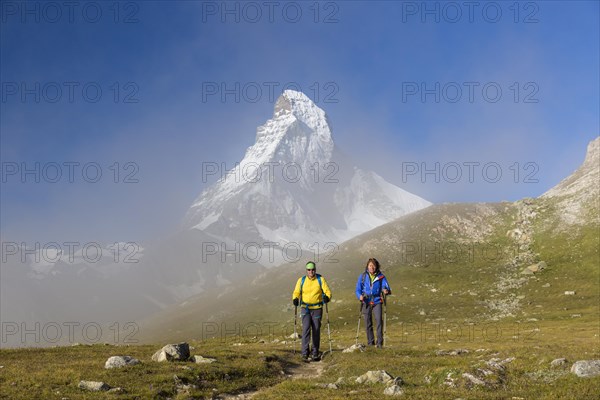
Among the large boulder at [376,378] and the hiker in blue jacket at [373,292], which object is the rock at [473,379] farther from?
the hiker in blue jacket at [373,292]

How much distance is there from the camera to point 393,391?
609 inches

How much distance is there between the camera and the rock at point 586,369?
16.2 metres

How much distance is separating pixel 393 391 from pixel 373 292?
1225 centimetres

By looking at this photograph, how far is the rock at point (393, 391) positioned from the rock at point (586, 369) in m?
A: 6.80

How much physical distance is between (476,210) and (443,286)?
47075mm

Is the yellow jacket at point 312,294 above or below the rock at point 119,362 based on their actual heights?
above

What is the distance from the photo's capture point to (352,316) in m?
82.4

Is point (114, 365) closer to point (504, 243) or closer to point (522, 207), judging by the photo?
point (504, 243)

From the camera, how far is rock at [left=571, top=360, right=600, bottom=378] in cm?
1616
